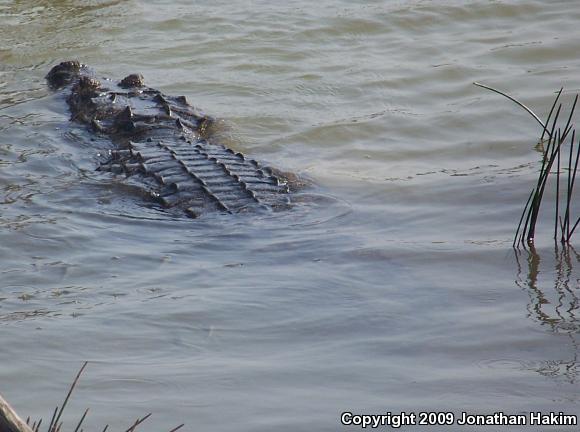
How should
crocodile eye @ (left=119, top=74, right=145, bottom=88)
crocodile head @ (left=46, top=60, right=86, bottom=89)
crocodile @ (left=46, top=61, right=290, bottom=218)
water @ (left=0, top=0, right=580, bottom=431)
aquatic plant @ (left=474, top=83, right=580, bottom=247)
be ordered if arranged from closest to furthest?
water @ (left=0, top=0, right=580, bottom=431) → aquatic plant @ (left=474, top=83, right=580, bottom=247) → crocodile @ (left=46, top=61, right=290, bottom=218) → crocodile eye @ (left=119, top=74, right=145, bottom=88) → crocodile head @ (left=46, top=60, right=86, bottom=89)

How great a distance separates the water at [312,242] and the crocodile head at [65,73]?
153 millimetres

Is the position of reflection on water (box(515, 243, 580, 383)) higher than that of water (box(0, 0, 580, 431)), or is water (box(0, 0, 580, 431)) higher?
water (box(0, 0, 580, 431))

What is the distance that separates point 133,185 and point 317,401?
330 cm

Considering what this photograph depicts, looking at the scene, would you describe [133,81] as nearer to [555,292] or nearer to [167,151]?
[167,151]

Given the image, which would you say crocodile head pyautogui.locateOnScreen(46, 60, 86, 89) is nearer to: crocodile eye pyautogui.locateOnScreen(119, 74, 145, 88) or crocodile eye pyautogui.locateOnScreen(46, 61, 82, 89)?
crocodile eye pyautogui.locateOnScreen(46, 61, 82, 89)

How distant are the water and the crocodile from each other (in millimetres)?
184

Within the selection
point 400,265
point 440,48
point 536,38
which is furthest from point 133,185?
point 536,38

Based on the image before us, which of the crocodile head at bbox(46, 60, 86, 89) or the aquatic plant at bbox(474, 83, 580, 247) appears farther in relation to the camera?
the crocodile head at bbox(46, 60, 86, 89)

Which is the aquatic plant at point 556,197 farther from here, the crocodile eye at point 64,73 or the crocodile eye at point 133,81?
the crocodile eye at point 64,73

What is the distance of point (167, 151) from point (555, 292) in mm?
3262

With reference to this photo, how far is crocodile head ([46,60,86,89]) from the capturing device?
9219 mm

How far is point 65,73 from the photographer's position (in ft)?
30.3

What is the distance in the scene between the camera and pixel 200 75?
9.73 metres

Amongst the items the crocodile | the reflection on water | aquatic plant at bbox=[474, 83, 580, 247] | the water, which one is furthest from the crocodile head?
the reflection on water
